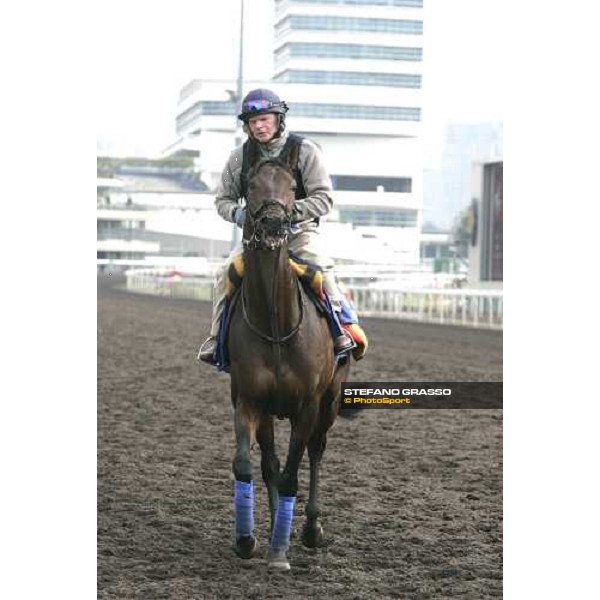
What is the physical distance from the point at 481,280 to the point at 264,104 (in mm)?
18642

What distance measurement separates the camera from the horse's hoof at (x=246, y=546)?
7156 mm

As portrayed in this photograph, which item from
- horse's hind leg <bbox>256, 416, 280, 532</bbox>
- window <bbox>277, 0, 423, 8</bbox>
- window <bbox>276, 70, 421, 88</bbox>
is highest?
window <bbox>277, 0, 423, 8</bbox>

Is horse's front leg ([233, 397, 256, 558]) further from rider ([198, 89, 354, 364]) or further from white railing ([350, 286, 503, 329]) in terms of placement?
white railing ([350, 286, 503, 329])

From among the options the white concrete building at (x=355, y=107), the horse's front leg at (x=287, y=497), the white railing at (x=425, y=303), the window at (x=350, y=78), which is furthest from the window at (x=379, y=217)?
the white railing at (x=425, y=303)

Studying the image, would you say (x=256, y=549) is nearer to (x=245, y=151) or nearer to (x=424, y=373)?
(x=245, y=151)

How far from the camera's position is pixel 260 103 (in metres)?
6.84

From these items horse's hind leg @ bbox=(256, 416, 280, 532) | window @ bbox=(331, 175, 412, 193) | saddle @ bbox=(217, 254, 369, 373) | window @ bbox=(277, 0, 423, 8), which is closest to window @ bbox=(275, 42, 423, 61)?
window @ bbox=(277, 0, 423, 8)

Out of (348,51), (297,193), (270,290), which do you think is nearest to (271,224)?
(270,290)

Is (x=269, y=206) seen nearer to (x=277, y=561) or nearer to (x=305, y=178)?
(x=305, y=178)

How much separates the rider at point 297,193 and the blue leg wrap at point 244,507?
70cm

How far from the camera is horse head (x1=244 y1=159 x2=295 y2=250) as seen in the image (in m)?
6.54

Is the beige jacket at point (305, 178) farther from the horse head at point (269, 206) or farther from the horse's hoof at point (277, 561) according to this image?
the horse's hoof at point (277, 561)

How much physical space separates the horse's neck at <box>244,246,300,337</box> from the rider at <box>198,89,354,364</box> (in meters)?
0.20

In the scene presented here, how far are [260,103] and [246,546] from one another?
7.20ft
